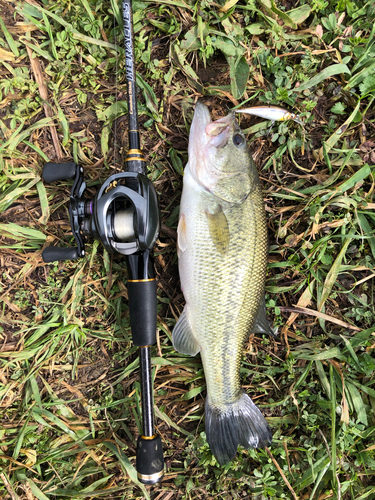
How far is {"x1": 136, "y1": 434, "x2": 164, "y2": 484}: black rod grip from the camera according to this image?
191cm

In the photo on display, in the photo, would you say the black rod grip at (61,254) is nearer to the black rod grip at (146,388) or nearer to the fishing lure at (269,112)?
the black rod grip at (146,388)

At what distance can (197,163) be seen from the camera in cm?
203

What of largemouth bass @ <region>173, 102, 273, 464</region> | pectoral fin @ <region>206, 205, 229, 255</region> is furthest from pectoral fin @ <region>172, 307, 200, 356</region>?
pectoral fin @ <region>206, 205, 229, 255</region>

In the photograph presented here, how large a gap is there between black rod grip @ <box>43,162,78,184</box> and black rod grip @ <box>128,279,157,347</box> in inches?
31.9

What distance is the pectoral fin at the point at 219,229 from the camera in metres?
1.96

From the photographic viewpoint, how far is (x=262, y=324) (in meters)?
2.16

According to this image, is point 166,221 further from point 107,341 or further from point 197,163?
point 107,341

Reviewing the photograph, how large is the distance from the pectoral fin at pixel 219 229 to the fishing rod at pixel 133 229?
1.11 ft

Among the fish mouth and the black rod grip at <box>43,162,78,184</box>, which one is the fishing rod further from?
the fish mouth

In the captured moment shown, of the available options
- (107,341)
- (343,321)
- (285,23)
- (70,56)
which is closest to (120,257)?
(107,341)

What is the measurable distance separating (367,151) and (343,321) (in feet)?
4.09

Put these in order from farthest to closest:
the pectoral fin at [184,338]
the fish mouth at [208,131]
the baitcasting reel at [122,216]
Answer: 1. the pectoral fin at [184,338]
2. the fish mouth at [208,131]
3. the baitcasting reel at [122,216]

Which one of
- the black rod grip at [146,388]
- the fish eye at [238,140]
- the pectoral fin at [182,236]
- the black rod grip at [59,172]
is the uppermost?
the fish eye at [238,140]

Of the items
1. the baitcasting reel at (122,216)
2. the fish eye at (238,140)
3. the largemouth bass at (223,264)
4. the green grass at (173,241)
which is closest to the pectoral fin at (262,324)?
the largemouth bass at (223,264)
